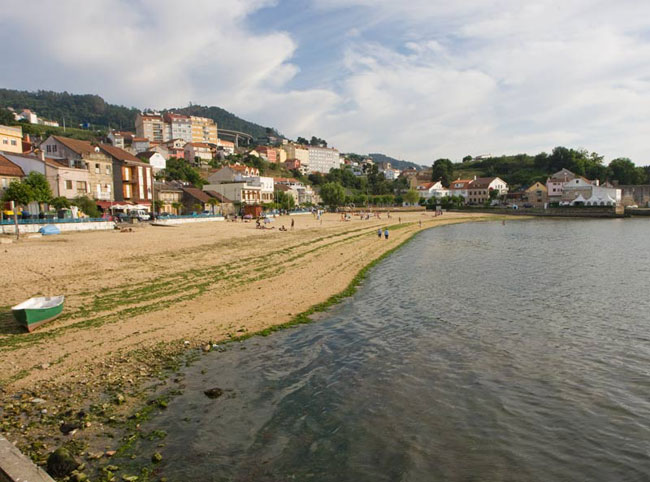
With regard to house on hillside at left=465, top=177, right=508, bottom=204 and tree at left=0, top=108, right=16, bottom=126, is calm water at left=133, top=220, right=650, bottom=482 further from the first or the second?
tree at left=0, top=108, right=16, bottom=126

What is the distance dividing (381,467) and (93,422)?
18.9 ft

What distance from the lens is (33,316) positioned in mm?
12953

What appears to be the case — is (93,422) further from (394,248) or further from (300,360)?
(394,248)

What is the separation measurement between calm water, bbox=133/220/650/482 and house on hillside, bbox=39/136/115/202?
53796 mm

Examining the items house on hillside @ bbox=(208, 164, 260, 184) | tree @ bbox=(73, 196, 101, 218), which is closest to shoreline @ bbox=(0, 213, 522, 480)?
tree @ bbox=(73, 196, 101, 218)

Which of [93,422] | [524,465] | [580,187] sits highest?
[580,187]

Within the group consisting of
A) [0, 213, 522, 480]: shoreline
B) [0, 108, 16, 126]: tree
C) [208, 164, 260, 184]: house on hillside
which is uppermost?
[0, 108, 16, 126]: tree

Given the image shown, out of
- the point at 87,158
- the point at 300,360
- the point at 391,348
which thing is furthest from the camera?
the point at 87,158

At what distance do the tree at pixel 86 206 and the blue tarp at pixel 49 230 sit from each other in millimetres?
14016

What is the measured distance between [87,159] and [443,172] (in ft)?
486

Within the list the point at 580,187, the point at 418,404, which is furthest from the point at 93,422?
the point at 580,187

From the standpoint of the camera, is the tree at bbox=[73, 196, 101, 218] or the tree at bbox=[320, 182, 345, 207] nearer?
the tree at bbox=[73, 196, 101, 218]

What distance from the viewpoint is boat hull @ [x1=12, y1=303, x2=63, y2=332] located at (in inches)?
504

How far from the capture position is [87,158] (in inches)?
2346
